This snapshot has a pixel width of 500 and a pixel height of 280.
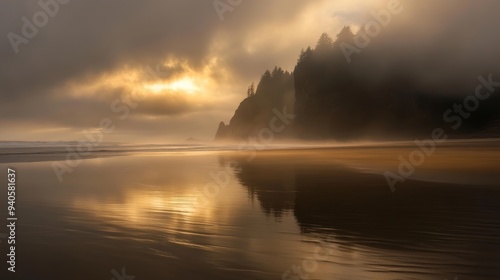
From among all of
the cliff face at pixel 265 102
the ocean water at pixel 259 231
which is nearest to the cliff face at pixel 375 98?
the cliff face at pixel 265 102

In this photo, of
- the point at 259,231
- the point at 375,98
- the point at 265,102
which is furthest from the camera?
the point at 265,102

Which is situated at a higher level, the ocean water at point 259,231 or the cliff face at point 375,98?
the cliff face at point 375,98

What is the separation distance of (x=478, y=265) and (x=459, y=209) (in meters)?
4.99

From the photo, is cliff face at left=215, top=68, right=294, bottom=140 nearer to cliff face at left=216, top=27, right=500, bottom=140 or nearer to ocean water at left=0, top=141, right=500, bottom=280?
cliff face at left=216, top=27, right=500, bottom=140

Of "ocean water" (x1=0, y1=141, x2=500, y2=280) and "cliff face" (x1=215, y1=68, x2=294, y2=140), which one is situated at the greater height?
"cliff face" (x1=215, y1=68, x2=294, y2=140)

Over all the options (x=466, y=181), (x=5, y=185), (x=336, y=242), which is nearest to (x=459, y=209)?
(x=336, y=242)

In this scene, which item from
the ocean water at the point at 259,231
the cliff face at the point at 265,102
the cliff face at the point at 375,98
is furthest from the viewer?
the cliff face at the point at 265,102

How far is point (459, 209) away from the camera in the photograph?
10.6m

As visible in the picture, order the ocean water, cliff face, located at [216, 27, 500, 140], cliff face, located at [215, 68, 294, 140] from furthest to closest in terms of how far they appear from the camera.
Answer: cliff face, located at [215, 68, 294, 140] < cliff face, located at [216, 27, 500, 140] < the ocean water

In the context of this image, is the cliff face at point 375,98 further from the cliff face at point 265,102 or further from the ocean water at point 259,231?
the ocean water at point 259,231

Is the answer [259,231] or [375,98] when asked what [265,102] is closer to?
[375,98]

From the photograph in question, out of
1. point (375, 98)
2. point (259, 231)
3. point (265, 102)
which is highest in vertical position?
point (265, 102)

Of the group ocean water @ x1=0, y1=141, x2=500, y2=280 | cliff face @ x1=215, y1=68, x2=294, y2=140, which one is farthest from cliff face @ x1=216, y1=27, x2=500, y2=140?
ocean water @ x1=0, y1=141, x2=500, y2=280

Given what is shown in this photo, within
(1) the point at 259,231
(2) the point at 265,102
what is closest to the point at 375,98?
(2) the point at 265,102
